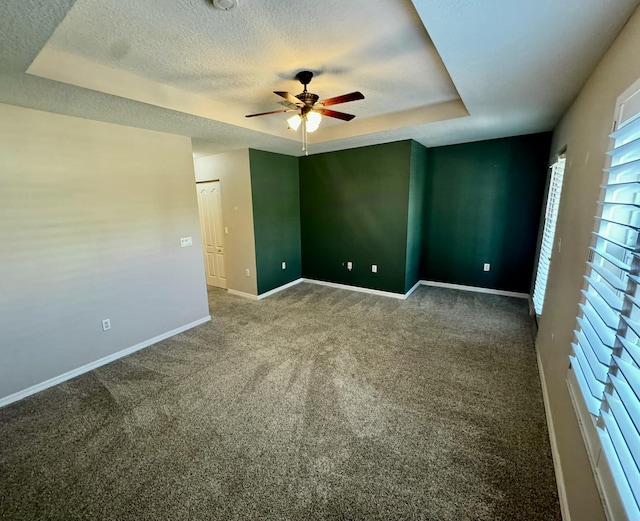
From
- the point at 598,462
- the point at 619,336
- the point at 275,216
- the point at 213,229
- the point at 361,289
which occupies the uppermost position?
the point at 275,216

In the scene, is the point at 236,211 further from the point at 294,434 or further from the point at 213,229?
the point at 294,434

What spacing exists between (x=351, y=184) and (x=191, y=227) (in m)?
2.60

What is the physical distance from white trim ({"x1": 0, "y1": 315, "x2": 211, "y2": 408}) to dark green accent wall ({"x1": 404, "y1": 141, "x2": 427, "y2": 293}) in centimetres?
339

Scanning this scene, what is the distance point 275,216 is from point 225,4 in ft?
11.4

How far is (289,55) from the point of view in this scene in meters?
1.96

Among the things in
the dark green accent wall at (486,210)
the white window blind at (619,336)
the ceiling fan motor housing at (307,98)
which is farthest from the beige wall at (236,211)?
the white window blind at (619,336)

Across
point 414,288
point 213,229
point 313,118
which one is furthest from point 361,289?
point 313,118

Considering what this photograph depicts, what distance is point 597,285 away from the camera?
1232 mm

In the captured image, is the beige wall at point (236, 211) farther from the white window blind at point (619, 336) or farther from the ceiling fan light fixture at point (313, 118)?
the white window blind at point (619, 336)

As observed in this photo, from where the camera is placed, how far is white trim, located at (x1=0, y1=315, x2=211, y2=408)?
2.33 m

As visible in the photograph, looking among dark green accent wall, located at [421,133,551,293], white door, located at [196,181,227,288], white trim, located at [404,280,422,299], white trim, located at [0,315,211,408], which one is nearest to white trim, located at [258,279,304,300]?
white door, located at [196,181,227,288]

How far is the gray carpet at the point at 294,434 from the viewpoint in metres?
1.46

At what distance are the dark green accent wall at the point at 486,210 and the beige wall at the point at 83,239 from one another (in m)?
3.92

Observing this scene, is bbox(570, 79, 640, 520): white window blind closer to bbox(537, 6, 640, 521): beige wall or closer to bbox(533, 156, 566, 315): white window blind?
bbox(537, 6, 640, 521): beige wall
